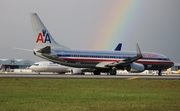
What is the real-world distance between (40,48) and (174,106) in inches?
1729

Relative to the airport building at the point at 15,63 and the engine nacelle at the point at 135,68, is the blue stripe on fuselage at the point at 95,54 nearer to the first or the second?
the engine nacelle at the point at 135,68

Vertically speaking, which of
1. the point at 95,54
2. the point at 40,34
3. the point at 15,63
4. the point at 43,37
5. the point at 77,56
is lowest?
the point at 77,56

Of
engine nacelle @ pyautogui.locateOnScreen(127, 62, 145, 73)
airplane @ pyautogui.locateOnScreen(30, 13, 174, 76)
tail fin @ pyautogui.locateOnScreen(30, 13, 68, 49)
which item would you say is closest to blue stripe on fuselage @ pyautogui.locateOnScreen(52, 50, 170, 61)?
airplane @ pyautogui.locateOnScreen(30, 13, 174, 76)

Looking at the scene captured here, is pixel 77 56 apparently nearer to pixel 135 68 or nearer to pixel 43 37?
pixel 43 37

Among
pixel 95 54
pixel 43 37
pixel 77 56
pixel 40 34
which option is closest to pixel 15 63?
pixel 43 37

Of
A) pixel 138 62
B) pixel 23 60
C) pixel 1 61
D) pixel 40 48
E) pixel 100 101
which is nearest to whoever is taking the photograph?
pixel 100 101

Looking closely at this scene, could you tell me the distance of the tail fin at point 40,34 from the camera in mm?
62156

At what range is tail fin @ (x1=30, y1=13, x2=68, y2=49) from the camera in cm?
6216

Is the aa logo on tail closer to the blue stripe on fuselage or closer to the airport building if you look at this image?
the blue stripe on fuselage

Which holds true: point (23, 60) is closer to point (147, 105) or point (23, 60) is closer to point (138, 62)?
point (138, 62)

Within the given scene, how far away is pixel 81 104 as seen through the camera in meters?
19.3

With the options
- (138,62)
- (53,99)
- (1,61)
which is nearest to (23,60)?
(1,61)

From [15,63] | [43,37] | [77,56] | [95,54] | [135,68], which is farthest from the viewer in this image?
[15,63]

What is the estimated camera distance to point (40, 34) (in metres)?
62.4
